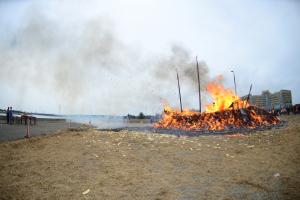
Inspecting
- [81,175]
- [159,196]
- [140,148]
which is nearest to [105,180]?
[81,175]

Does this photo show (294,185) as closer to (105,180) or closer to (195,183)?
(195,183)

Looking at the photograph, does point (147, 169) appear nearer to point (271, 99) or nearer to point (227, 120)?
point (227, 120)

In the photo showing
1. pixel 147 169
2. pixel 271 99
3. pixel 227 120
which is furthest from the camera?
pixel 271 99

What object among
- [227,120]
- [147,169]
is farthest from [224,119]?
[147,169]

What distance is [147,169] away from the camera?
924 centimetres

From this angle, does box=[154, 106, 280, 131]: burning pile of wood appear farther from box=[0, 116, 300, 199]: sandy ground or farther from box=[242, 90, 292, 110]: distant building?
box=[242, 90, 292, 110]: distant building

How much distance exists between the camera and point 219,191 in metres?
7.41

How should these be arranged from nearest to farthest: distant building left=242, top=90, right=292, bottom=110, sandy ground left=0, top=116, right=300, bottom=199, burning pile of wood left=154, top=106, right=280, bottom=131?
sandy ground left=0, top=116, right=300, bottom=199, burning pile of wood left=154, top=106, right=280, bottom=131, distant building left=242, top=90, right=292, bottom=110

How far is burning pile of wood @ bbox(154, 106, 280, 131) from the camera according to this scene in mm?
21656

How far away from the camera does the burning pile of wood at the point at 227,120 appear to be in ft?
71.1

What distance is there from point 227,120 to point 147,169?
14.7m

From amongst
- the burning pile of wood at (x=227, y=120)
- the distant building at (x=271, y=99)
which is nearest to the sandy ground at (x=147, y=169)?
the burning pile of wood at (x=227, y=120)

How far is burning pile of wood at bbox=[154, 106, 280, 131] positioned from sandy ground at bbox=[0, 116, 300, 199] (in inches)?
326

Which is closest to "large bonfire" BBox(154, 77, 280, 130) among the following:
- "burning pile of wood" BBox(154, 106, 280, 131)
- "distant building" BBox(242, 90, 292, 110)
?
"burning pile of wood" BBox(154, 106, 280, 131)
